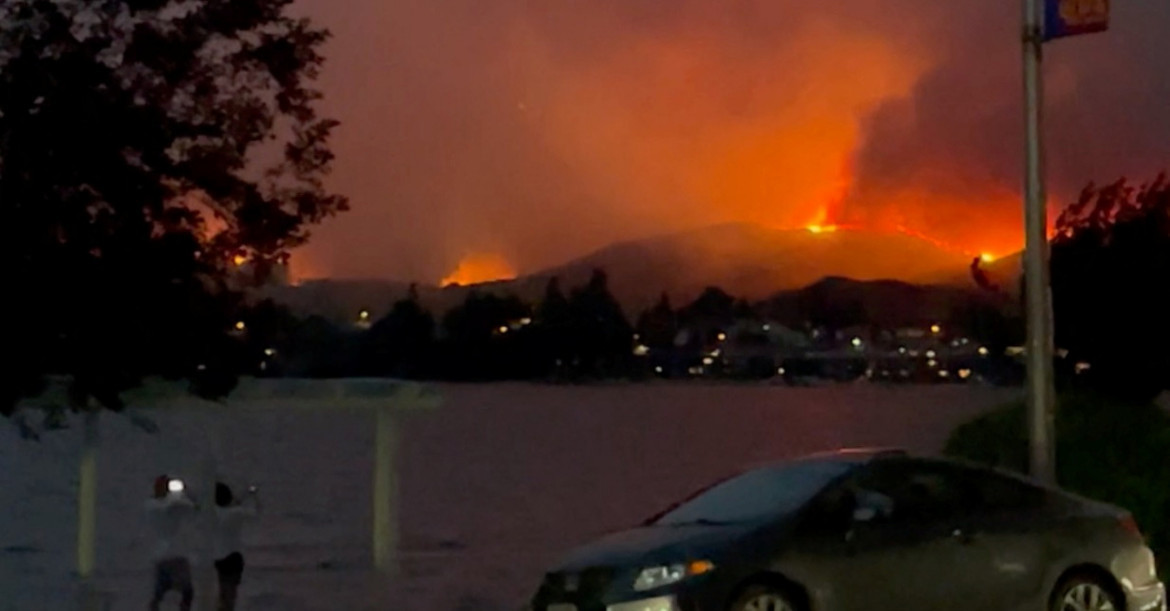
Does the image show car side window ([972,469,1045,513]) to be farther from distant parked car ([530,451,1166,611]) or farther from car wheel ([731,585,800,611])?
car wheel ([731,585,800,611])

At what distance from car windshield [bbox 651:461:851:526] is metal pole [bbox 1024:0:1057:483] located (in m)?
2.79

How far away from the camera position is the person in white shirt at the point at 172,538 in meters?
17.6

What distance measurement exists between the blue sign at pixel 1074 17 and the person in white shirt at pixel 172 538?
26.9 ft

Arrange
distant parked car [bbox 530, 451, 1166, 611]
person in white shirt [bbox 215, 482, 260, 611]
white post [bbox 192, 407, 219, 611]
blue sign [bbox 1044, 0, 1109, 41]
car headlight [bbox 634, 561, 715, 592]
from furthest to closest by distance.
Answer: white post [bbox 192, 407, 219, 611] < person in white shirt [bbox 215, 482, 260, 611] < blue sign [bbox 1044, 0, 1109, 41] < distant parked car [bbox 530, 451, 1166, 611] < car headlight [bbox 634, 561, 715, 592]

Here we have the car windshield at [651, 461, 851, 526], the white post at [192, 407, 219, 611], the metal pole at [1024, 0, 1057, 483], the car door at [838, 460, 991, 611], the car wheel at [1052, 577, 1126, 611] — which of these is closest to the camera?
the car door at [838, 460, 991, 611]

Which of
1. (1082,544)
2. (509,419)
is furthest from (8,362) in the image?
(509,419)

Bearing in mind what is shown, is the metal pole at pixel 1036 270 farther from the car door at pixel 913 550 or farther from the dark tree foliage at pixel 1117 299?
the dark tree foliage at pixel 1117 299

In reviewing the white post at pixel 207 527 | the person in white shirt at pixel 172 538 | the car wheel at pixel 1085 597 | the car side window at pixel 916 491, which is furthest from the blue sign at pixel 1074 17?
the white post at pixel 207 527

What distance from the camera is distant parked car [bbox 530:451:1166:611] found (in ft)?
44.8

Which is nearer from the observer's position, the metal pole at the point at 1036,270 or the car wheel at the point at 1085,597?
the car wheel at the point at 1085,597

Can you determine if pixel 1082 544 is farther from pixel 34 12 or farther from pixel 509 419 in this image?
pixel 509 419

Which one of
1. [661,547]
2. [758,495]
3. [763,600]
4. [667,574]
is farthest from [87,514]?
[763,600]

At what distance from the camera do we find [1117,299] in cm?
2511

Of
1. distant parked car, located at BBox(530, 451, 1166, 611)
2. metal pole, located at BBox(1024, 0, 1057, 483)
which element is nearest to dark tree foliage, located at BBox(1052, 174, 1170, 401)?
metal pole, located at BBox(1024, 0, 1057, 483)
